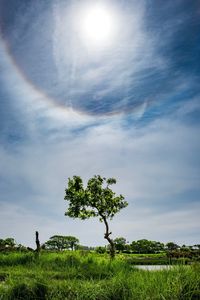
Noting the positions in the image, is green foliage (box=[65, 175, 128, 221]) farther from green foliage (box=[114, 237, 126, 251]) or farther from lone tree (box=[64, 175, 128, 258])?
green foliage (box=[114, 237, 126, 251])

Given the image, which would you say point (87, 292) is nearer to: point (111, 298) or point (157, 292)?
point (111, 298)

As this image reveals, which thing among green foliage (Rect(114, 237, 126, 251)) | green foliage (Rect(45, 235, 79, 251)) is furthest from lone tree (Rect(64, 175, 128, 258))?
green foliage (Rect(45, 235, 79, 251))

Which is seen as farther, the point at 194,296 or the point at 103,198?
the point at 103,198

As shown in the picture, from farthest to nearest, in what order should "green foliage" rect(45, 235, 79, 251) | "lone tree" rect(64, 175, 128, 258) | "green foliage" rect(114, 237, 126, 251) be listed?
"green foliage" rect(45, 235, 79, 251), "green foliage" rect(114, 237, 126, 251), "lone tree" rect(64, 175, 128, 258)

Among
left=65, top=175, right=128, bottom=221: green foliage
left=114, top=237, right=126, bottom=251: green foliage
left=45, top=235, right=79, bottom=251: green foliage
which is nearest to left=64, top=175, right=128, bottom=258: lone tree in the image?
left=65, top=175, right=128, bottom=221: green foliage

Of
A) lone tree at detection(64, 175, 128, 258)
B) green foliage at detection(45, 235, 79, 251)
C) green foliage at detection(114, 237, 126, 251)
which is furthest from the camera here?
green foliage at detection(45, 235, 79, 251)

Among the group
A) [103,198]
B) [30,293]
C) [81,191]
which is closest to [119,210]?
[103,198]

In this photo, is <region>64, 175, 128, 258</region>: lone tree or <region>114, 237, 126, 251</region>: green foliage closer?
<region>64, 175, 128, 258</region>: lone tree

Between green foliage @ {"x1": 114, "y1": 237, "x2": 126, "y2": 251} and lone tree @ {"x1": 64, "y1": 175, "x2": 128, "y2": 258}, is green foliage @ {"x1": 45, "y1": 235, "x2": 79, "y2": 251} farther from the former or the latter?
lone tree @ {"x1": 64, "y1": 175, "x2": 128, "y2": 258}

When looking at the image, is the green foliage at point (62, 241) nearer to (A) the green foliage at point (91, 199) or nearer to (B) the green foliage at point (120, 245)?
(B) the green foliage at point (120, 245)

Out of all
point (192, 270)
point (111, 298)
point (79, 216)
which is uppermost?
point (79, 216)

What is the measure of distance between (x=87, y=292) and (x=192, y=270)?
91.8 inches

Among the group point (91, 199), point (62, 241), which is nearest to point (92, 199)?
point (91, 199)

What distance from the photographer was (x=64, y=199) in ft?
131
